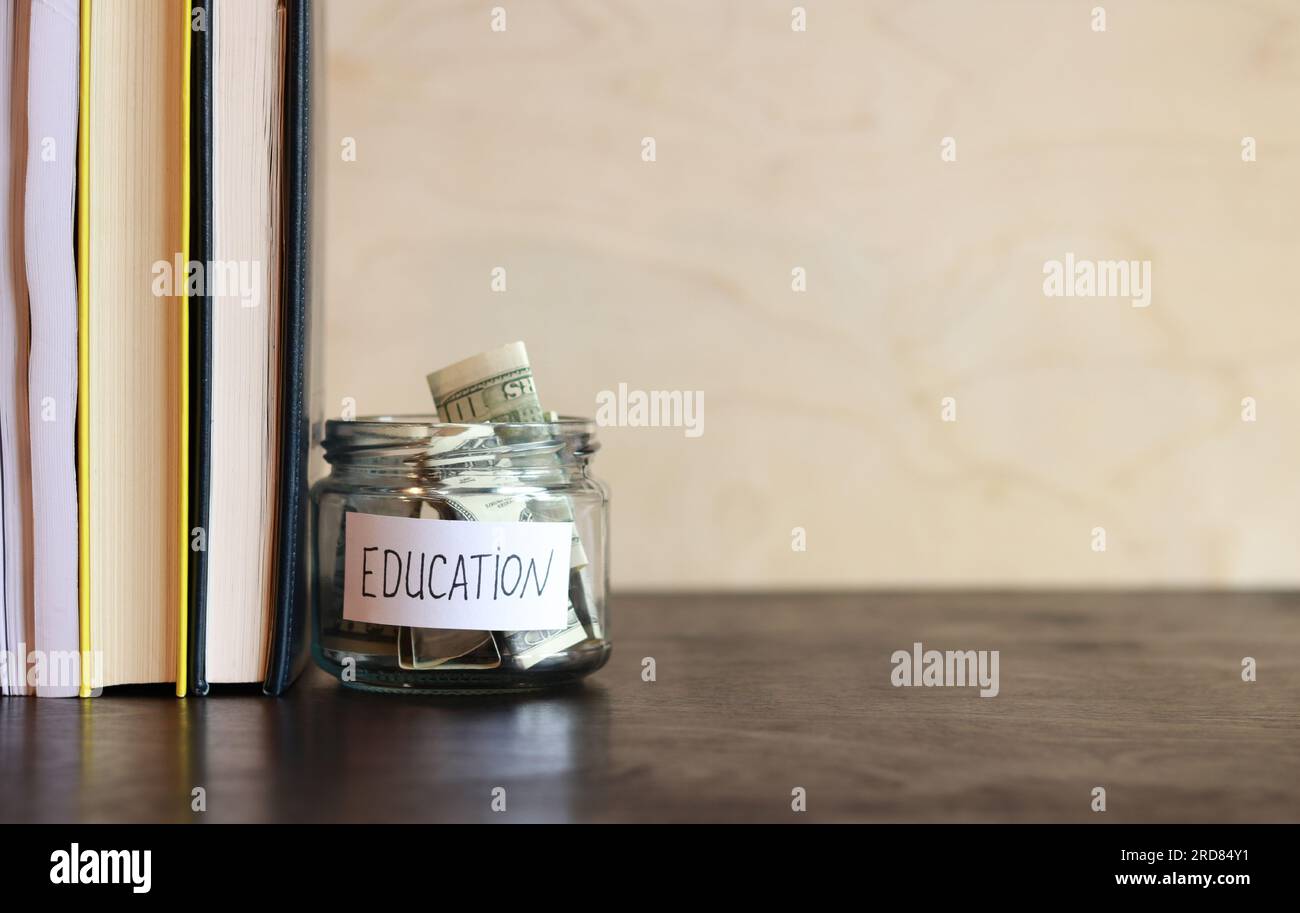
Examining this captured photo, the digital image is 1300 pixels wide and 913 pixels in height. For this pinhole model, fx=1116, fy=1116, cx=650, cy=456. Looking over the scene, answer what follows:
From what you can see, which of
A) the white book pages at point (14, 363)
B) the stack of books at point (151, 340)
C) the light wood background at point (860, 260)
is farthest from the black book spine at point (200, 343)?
the light wood background at point (860, 260)

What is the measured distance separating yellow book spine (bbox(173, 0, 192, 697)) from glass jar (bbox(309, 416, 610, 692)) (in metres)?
0.09

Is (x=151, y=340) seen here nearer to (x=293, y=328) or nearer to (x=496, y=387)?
(x=293, y=328)

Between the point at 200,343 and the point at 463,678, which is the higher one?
the point at 200,343

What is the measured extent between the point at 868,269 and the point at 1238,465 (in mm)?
484

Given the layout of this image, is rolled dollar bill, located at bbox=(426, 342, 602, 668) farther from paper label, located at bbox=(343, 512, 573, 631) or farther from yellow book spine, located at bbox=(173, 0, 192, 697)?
yellow book spine, located at bbox=(173, 0, 192, 697)

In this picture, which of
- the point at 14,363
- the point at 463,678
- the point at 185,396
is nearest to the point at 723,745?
the point at 463,678

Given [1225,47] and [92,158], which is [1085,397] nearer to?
[1225,47]

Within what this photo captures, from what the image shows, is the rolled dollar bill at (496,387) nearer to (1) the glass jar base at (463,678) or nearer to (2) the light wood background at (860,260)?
(1) the glass jar base at (463,678)

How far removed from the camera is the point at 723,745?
0.62 m

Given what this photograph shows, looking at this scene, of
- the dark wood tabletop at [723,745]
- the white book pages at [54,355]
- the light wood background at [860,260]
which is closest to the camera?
the dark wood tabletop at [723,745]

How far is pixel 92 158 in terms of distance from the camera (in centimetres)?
72

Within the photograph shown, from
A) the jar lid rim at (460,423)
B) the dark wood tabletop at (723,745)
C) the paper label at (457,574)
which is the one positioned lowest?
the dark wood tabletop at (723,745)

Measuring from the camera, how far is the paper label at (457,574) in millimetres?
711

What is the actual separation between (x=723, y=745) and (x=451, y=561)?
212 mm
